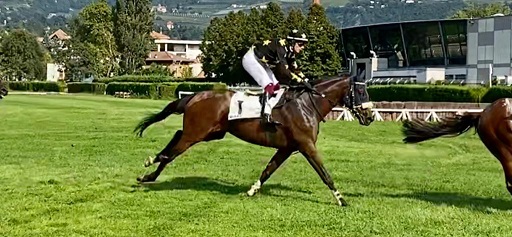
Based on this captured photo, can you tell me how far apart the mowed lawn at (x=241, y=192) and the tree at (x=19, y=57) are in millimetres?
113640

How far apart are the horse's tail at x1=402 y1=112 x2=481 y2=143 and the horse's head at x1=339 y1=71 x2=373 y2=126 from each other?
1047mm

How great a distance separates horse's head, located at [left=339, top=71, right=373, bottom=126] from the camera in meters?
12.0

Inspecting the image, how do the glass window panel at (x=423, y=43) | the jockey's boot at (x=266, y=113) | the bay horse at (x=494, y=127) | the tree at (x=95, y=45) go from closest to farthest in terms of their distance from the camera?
the bay horse at (x=494, y=127), the jockey's boot at (x=266, y=113), the glass window panel at (x=423, y=43), the tree at (x=95, y=45)

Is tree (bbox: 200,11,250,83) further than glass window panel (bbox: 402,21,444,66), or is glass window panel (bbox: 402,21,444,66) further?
tree (bbox: 200,11,250,83)

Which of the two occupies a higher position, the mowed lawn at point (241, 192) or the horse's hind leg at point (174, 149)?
the horse's hind leg at point (174, 149)

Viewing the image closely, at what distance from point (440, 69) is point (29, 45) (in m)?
81.6

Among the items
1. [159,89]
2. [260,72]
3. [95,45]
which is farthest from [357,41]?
[260,72]

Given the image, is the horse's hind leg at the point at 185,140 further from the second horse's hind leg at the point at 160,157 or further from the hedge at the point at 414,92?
the hedge at the point at 414,92

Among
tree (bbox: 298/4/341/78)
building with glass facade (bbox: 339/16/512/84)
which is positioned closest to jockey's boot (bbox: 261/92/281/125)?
building with glass facade (bbox: 339/16/512/84)

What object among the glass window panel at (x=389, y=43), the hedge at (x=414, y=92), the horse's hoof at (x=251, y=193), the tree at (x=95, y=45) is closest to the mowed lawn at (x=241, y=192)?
the horse's hoof at (x=251, y=193)

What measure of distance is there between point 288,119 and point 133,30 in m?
97.1

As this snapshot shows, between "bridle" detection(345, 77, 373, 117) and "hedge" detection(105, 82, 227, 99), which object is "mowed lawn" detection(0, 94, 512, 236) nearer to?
"bridle" detection(345, 77, 373, 117)

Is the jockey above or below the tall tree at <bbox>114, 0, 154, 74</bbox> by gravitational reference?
below

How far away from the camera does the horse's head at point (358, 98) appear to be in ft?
39.4
